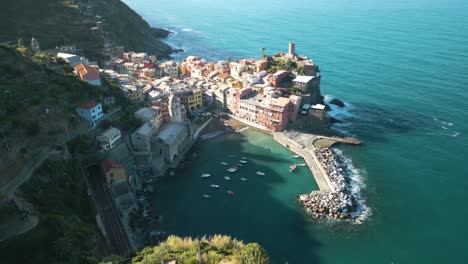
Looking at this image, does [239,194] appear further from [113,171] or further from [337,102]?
[337,102]

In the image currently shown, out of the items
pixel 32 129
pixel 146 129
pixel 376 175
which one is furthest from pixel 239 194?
pixel 32 129

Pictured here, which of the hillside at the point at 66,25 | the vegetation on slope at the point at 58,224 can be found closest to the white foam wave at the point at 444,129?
the vegetation on slope at the point at 58,224

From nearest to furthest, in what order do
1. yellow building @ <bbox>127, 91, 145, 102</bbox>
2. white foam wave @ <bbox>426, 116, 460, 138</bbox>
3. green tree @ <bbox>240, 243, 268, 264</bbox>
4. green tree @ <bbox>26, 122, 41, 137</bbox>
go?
green tree @ <bbox>240, 243, 268, 264</bbox>, green tree @ <bbox>26, 122, 41, 137</bbox>, yellow building @ <bbox>127, 91, 145, 102</bbox>, white foam wave @ <bbox>426, 116, 460, 138</bbox>

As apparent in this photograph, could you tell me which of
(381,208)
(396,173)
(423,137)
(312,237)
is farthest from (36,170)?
(423,137)

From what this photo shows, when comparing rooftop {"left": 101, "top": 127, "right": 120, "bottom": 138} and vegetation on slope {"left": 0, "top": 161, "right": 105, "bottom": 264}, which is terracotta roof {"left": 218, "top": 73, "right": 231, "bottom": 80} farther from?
vegetation on slope {"left": 0, "top": 161, "right": 105, "bottom": 264}

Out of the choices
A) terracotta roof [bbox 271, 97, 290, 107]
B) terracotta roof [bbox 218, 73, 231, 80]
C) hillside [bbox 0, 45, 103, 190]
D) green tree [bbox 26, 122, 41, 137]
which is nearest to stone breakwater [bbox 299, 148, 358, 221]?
terracotta roof [bbox 271, 97, 290, 107]

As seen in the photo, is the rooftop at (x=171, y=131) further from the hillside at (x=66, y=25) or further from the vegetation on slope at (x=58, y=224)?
the hillside at (x=66, y=25)
